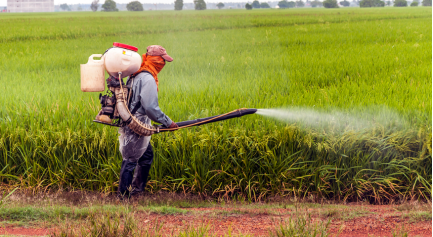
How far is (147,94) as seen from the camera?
2518 millimetres

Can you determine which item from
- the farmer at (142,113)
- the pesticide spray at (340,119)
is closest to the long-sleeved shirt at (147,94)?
the farmer at (142,113)

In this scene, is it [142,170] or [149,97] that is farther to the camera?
[142,170]

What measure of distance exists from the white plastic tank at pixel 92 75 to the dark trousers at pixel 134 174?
686mm

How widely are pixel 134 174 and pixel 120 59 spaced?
→ 3.41 feet

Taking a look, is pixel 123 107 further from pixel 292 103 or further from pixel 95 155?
pixel 292 103

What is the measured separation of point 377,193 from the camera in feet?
12.3

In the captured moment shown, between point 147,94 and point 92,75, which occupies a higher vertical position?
point 92,75

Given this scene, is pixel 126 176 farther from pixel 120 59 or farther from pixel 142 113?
pixel 120 59

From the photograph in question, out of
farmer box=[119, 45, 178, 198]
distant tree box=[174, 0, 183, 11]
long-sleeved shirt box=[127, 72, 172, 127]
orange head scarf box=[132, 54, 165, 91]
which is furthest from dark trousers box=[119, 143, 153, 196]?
distant tree box=[174, 0, 183, 11]

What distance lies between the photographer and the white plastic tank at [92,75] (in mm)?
2416

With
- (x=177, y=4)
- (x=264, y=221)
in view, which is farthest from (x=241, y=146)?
(x=177, y=4)

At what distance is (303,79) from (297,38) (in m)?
5.95

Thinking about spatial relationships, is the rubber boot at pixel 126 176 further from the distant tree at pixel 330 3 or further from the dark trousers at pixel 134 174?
the distant tree at pixel 330 3

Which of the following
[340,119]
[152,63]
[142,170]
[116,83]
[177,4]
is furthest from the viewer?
[177,4]
